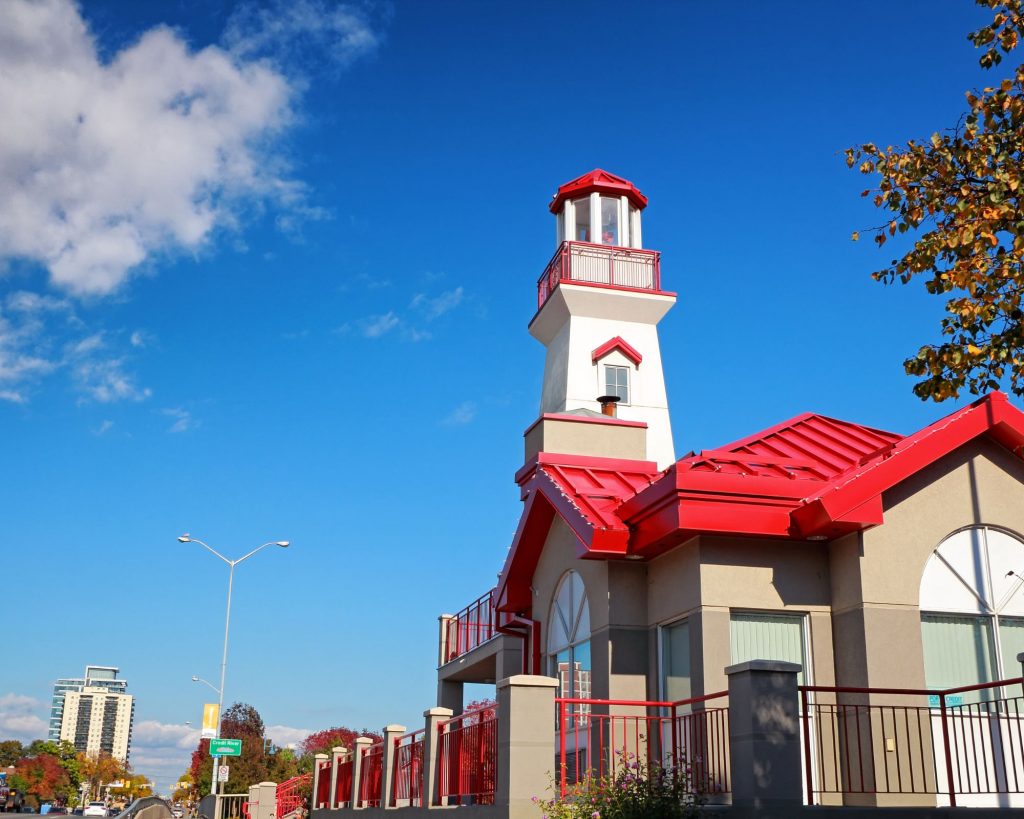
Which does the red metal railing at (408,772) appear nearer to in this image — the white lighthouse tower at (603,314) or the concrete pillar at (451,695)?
the concrete pillar at (451,695)

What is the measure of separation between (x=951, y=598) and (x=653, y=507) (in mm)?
3975

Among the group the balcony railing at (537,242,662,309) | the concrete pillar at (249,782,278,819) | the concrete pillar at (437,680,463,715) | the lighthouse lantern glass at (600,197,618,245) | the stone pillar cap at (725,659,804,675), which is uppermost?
the lighthouse lantern glass at (600,197,618,245)

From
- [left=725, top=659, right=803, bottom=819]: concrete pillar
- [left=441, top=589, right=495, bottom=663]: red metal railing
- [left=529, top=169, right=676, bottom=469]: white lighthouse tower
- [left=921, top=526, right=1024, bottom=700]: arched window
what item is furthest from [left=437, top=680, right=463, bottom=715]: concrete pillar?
[left=725, top=659, right=803, bottom=819]: concrete pillar

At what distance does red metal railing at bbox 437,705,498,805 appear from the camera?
516 inches

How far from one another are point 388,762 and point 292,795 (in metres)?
16.4

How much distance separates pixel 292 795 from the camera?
33250 millimetres

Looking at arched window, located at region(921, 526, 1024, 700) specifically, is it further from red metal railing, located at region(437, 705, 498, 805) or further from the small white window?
the small white window

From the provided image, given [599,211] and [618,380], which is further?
[599,211]

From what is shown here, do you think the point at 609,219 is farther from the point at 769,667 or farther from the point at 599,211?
the point at 769,667

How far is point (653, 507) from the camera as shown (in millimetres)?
13992

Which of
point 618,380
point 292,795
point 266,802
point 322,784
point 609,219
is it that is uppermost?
point 609,219

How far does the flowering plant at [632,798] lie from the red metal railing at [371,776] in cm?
878

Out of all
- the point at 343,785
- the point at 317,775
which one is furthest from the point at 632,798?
the point at 317,775

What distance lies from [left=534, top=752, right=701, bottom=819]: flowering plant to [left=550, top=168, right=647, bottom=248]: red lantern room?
80.5 feet
